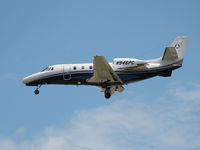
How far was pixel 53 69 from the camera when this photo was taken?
52062 millimetres

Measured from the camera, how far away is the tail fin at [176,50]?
4908cm

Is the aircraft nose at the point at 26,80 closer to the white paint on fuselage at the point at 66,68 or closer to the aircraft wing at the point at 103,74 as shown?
the white paint on fuselage at the point at 66,68

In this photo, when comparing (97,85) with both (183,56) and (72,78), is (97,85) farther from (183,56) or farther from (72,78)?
(183,56)

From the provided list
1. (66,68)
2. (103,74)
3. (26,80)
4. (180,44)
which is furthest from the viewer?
(26,80)

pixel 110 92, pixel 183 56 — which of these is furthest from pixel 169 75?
pixel 110 92

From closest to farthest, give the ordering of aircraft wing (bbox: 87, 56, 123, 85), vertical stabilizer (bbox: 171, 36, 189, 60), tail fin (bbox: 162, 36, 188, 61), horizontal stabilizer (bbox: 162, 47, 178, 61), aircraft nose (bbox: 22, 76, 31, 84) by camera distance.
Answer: aircraft wing (bbox: 87, 56, 123, 85) < horizontal stabilizer (bbox: 162, 47, 178, 61) < tail fin (bbox: 162, 36, 188, 61) < vertical stabilizer (bbox: 171, 36, 189, 60) < aircraft nose (bbox: 22, 76, 31, 84)

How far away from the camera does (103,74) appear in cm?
4912

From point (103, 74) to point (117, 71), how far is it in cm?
160

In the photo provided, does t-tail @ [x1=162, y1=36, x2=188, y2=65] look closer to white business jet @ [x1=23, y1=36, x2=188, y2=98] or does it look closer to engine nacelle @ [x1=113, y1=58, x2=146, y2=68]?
white business jet @ [x1=23, y1=36, x2=188, y2=98]

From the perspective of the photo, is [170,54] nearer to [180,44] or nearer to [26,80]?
[180,44]

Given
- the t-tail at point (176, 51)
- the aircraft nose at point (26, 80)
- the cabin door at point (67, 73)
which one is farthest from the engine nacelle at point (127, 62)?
the aircraft nose at point (26, 80)

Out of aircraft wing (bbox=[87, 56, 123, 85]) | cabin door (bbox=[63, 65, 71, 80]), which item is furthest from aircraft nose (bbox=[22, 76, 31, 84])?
aircraft wing (bbox=[87, 56, 123, 85])

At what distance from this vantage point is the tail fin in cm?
4908

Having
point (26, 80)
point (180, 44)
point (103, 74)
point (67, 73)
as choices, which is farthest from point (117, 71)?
point (26, 80)
